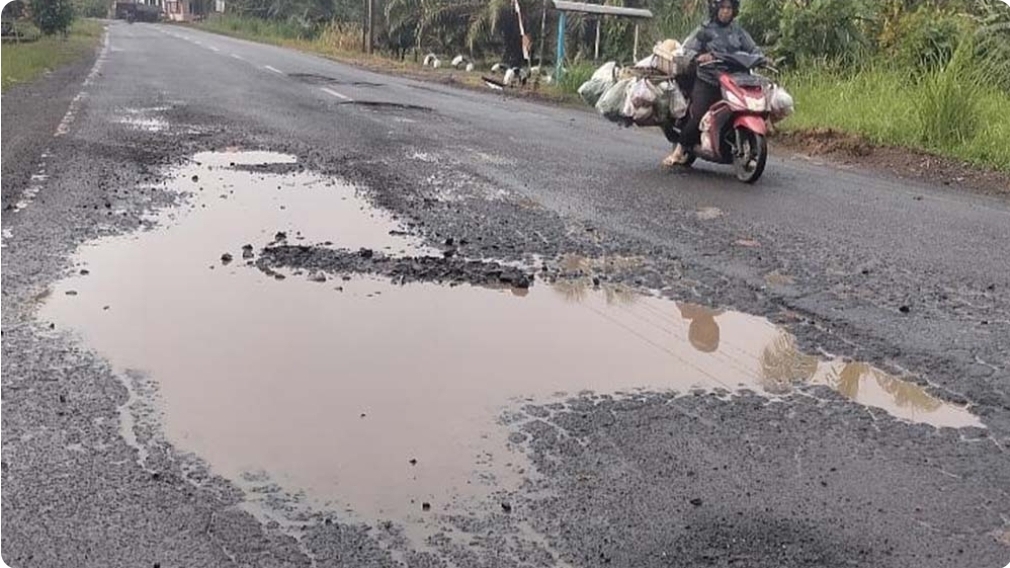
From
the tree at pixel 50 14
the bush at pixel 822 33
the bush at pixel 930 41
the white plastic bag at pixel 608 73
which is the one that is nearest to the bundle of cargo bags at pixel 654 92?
the white plastic bag at pixel 608 73

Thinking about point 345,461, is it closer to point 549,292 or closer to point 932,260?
point 549,292

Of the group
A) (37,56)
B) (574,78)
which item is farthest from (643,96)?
(37,56)

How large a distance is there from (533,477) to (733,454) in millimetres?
674

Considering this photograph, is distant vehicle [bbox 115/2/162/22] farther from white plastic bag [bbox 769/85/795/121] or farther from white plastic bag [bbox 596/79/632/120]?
white plastic bag [bbox 769/85/795/121]

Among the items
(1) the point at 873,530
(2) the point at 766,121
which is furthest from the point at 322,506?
(2) the point at 766,121

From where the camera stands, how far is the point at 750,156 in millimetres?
8766

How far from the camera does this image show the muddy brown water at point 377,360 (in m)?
3.29

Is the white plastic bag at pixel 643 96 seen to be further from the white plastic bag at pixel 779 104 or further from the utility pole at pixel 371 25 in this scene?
the utility pole at pixel 371 25

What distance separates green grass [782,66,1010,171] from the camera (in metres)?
10.7

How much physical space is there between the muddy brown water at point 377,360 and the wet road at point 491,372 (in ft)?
0.05

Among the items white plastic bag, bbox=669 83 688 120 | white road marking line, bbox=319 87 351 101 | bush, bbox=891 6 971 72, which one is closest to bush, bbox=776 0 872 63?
bush, bbox=891 6 971 72

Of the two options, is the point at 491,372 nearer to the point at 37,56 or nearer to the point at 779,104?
the point at 779,104

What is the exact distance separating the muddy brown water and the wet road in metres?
0.02

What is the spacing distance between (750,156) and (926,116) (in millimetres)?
3590
